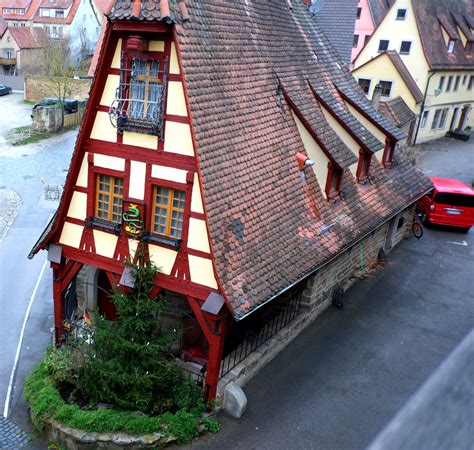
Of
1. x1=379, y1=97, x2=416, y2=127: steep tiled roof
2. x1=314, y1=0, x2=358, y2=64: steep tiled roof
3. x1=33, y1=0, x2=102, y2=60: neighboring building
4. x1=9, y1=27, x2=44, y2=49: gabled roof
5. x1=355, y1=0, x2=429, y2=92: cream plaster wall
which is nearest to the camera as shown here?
x1=379, y1=97, x2=416, y2=127: steep tiled roof

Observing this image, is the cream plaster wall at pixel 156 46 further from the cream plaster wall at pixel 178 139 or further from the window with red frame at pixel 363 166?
the window with red frame at pixel 363 166

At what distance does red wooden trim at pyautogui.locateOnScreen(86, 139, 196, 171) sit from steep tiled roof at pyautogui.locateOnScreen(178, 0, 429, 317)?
1.30 feet

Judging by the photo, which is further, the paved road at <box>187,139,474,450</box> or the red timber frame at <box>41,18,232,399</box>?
the paved road at <box>187,139,474,450</box>

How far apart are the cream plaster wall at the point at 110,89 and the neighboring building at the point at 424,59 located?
93.1ft

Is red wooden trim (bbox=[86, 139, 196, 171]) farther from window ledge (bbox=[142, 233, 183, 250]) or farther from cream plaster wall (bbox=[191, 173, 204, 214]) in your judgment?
window ledge (bbox=[142, 233, 183, 250])

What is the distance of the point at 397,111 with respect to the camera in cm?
3114

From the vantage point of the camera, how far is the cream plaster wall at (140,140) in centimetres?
1042

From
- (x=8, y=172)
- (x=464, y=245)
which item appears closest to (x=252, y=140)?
(x=464, y=245)

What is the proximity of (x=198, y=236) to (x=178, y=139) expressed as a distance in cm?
190

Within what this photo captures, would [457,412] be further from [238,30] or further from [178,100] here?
[238,30]

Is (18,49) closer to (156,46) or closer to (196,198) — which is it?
(156,46)

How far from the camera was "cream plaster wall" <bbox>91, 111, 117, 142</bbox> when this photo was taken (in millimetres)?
10874

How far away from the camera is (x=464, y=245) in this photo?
20938mm

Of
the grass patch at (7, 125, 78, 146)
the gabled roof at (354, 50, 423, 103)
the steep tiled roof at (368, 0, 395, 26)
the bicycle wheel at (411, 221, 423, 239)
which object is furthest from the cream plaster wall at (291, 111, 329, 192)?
the steep tiled roof at (368, 0, 395, 26)
